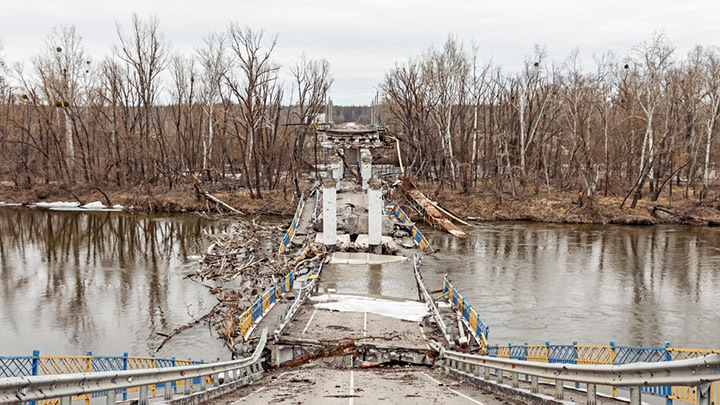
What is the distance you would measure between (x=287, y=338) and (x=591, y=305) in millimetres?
13667

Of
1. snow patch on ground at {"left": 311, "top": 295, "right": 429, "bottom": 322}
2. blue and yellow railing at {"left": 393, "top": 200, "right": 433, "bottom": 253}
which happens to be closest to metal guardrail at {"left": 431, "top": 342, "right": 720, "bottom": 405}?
snow patch on ground at {"left": 311, "top": 295, "right": 429, "bottom": 322}

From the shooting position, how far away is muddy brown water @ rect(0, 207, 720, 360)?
62.6ft

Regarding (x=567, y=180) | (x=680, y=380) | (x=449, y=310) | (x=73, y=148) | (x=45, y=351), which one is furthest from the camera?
(x=73, y=148)

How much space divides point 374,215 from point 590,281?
417 inches

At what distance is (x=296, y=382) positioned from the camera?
35.5ft

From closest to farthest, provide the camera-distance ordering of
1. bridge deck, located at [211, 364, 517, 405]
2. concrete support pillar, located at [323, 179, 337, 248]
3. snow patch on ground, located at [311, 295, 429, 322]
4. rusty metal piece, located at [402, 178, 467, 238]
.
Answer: bridge deck, located at [211, 364, 517, 405], snow patch on ground, located at [311, 295, 429, 322], concrete support pillar, located at [323, 179, 337, 248], rusty metal piece, located at [402, 178, 467, 238]

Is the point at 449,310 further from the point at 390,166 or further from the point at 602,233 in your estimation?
the point at 390,166

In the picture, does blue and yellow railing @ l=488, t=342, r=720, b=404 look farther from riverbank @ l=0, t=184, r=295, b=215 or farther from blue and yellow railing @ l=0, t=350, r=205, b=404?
riverbank @ l=0, t=184, r=295, b=215

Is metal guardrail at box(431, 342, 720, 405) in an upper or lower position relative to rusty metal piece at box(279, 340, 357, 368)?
upper

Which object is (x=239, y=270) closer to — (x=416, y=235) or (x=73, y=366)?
(x=416, y=235)

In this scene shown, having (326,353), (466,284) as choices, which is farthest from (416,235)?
(326,353)

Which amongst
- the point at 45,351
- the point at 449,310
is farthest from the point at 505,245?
the point at 45,351

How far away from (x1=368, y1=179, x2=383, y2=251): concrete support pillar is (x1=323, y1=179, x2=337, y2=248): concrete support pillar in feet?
5.67

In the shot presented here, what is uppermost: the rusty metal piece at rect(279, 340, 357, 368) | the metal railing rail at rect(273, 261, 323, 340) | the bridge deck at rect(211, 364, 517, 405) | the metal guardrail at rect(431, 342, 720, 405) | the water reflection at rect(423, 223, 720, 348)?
the metal guardrail at rect(431, 342, 720, 405)
